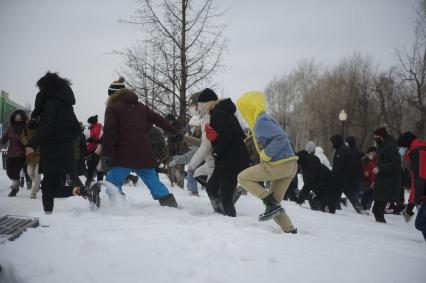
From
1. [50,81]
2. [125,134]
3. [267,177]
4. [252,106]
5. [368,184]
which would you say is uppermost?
[50,81]

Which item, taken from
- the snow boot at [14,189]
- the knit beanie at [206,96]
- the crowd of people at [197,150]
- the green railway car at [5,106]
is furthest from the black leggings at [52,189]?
the green railway car at [5,106]

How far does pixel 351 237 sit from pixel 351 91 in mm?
32589

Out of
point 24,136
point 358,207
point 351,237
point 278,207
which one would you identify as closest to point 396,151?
point 358,207

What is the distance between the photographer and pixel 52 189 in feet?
17.6

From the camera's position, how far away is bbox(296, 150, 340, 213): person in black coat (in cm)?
920

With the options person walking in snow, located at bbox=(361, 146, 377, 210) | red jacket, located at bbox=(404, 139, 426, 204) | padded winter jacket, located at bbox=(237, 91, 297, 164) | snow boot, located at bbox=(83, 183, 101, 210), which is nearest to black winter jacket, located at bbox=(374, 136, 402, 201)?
red jacket, located at bbox=(404, 139, 426, 204)

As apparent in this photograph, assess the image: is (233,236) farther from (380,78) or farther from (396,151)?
(380,78)

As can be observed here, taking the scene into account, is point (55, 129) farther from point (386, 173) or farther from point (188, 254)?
point (386, 173)

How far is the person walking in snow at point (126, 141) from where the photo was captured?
18.5 feet

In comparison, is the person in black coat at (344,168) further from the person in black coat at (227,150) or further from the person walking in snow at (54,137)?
the person walking in snow at (54,137)

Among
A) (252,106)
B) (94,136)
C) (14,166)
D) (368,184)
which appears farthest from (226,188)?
(368,184)

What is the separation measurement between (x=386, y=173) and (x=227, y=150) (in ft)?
15.2

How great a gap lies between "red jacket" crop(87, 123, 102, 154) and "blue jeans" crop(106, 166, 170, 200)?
5.17 m

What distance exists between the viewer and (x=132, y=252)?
3352 millimetres
